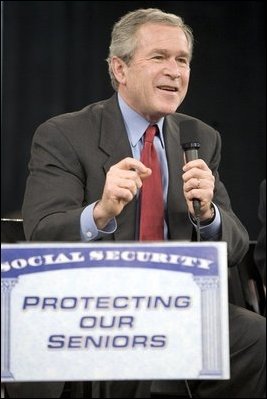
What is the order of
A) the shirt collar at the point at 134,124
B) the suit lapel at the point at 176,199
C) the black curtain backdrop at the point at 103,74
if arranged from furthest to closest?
1. the black curtain backdrop at the point at 103,74
2. the shirt collar at the point at 134,124
3. the suit lapel at the point at 176,199

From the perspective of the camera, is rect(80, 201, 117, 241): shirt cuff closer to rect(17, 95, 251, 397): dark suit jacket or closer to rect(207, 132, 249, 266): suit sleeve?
rect(17, 95, 251, 397): dark suit jacket

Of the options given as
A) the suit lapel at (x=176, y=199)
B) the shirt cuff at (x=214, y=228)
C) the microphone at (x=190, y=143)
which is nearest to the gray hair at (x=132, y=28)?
the suit lapel at (x=176, y=199)

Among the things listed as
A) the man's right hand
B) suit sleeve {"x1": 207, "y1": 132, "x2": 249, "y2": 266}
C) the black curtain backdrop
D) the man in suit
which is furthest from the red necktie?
the black curtain backdrop

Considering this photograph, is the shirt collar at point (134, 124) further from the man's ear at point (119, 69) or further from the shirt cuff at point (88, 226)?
the shirt cuff at point (88, 226)

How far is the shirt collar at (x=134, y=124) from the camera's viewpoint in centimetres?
227

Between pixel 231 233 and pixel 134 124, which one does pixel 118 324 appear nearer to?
pixel 231 233

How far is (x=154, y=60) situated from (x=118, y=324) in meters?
1.07

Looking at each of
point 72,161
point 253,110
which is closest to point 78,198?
point 72,161

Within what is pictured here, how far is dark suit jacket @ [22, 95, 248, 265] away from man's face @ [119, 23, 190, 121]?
0.09 m

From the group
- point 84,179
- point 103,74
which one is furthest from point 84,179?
point 103,74

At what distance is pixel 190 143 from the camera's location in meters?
1.92

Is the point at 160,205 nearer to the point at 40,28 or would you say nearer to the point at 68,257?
the point at 68,257

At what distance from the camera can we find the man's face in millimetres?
2232

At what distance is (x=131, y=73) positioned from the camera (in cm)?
230
